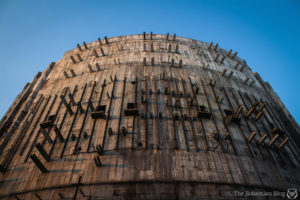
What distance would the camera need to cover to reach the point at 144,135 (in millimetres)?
16875

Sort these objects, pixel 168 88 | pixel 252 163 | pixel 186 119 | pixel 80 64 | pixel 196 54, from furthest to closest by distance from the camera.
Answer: pixel 196 54 < pixel 80 64 < pixel 168 88 < pixel 186 119 < pixel 252 163

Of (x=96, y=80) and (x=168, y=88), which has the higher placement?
(x=96, y=80)

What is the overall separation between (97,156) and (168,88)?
37.8 ft

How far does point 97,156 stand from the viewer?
1484 centimetres

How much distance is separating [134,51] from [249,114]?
18.7 m

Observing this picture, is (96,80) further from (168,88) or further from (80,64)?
(168,88)

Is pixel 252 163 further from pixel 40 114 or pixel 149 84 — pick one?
pixel 40 114

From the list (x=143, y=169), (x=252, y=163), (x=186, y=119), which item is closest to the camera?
(x=143, y=169)

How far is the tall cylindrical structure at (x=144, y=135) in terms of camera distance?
14.0 m

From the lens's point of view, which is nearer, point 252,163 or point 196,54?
point 252,163

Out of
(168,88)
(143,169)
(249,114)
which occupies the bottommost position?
(143,169)

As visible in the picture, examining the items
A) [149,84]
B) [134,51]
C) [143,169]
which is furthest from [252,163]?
[134,51]

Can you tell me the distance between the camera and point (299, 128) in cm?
2486

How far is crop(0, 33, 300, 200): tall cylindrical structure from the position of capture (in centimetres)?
1405
